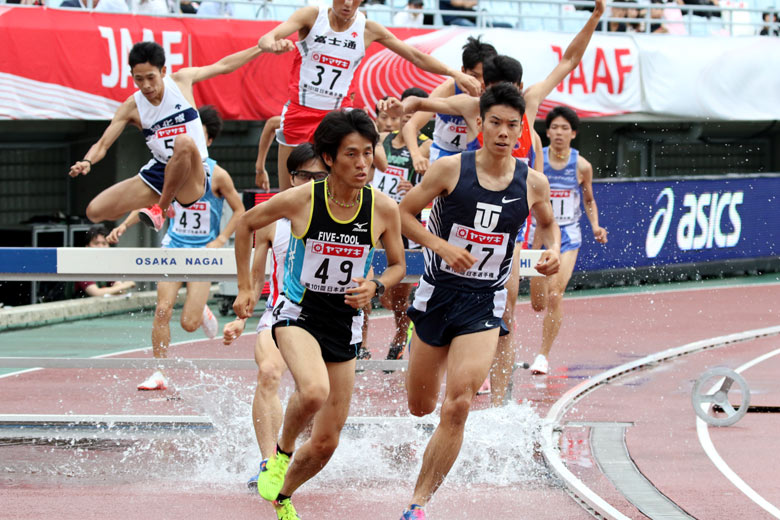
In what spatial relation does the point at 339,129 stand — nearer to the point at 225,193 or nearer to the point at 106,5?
the point at 225,193

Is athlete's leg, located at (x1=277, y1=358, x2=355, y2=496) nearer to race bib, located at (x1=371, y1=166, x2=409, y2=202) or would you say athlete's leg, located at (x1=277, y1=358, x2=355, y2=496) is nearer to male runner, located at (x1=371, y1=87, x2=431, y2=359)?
male runner, located at (x1=371, y1=87, x2=431, y2=359)

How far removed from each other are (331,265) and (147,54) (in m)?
4.10

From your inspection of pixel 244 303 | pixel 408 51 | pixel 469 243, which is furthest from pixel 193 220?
pixel 469 243

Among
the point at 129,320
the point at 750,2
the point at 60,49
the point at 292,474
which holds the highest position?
the point at 750,2

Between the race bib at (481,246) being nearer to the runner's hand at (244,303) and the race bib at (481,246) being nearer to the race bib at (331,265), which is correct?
the race bib at (331,265)

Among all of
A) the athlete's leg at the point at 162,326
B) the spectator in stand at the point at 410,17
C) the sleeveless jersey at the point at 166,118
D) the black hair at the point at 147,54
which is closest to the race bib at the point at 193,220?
→ the athlete's leg at the point at 162,326

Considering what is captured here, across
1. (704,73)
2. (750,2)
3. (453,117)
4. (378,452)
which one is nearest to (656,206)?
(704,73)

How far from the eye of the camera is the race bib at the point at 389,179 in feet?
43.8

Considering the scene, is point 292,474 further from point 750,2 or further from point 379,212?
point 750,2

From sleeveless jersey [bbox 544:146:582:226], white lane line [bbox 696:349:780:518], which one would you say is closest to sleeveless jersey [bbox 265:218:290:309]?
white lane line [bbox 696:349:780:518]

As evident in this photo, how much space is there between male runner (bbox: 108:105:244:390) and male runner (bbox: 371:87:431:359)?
1683 millimetres

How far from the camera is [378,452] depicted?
351 inches

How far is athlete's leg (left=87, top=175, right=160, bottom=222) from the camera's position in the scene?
34.7ft

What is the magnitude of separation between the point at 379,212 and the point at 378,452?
2.61 m
